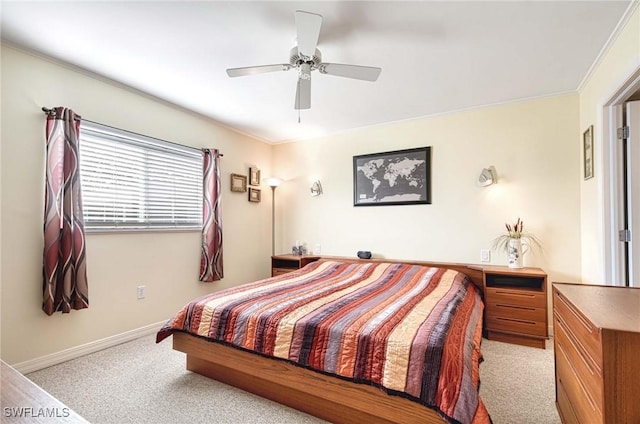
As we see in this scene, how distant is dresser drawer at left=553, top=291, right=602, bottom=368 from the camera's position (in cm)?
97

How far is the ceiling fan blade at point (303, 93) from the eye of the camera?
2.19m

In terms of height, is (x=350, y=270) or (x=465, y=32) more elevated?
(x=465, y=32)

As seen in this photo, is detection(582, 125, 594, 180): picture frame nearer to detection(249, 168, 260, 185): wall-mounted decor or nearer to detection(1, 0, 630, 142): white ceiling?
detection(1, 0, 630, 142): white ceiling

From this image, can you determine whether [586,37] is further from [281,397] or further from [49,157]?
[49,157]

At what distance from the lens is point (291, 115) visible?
360 centimetres

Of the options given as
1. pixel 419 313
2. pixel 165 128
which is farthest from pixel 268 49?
pixel 419 313

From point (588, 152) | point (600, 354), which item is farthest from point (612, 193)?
point (600, 354)

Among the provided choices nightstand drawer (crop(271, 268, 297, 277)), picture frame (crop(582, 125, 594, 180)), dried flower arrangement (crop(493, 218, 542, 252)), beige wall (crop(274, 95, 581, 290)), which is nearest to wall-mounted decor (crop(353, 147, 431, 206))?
beige wall (crop(274, 95, 581, 290))

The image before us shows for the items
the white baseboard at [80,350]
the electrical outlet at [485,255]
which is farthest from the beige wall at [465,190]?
the white baseboard at [80,350]

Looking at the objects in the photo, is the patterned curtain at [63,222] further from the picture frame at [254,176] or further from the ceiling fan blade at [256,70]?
the picture frame at [254,176]

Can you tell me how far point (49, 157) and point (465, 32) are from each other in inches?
128

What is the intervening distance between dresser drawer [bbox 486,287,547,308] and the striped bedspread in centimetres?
19

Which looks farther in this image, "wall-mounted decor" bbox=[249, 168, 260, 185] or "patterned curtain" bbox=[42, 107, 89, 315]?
"wall-mounted decor" bbox=[249, 168, 260, 185]

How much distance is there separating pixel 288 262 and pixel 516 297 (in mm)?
2712
